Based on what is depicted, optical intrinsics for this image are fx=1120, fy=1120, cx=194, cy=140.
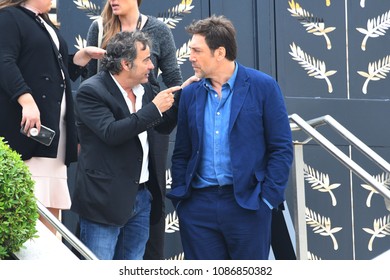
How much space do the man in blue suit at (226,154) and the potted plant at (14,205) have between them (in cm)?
121

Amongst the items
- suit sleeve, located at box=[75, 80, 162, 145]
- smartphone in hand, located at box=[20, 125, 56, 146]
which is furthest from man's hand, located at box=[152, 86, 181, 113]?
smartphone in hand, located at box=[20, 125, 56, 146]

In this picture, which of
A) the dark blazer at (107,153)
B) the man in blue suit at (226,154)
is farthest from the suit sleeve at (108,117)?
the man in blue suit at (226,154)

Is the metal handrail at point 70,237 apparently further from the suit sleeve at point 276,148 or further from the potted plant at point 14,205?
the suit sleeve at point 276,148

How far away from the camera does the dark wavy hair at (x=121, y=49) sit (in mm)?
6285

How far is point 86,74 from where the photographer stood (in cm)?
698

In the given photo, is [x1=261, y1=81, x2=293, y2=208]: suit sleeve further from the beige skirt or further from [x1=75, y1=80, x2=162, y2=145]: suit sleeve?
the beige skirt

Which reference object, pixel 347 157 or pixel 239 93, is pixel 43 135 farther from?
pixel 347 157

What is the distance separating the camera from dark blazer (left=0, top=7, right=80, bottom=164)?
6184 millimetres

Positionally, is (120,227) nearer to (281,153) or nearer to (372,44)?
(281,153)

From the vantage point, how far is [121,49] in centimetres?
629

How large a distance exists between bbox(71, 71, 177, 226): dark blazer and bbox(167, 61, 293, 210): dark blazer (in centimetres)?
20

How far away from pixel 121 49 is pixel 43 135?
66 centimetres
